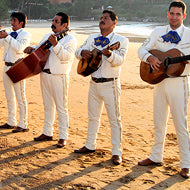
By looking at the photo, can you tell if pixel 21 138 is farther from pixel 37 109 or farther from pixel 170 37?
pixel 170 37

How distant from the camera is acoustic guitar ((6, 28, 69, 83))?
19.2 ft

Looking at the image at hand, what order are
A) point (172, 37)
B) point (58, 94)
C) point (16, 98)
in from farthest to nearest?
point (16, 98) < point (58, 94) < point (172, 37)

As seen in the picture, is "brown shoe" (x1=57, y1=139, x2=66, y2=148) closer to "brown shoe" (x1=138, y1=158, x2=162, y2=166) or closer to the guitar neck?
"brown shoe" (x1=138, y1=158, x2=162, y2=166)

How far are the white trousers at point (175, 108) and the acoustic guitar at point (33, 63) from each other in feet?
6.56

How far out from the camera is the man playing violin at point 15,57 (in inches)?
253


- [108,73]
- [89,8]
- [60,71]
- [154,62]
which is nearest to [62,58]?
[60,71]

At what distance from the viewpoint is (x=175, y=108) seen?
4801mm

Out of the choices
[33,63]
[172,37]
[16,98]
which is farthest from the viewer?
[16,98]

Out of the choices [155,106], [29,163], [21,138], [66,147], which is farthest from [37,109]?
[155,106]

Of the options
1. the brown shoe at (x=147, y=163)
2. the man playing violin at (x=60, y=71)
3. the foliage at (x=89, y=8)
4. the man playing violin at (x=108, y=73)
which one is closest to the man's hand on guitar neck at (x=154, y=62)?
the man playing violin at (x=108, y=73)

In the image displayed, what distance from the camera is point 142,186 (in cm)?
456

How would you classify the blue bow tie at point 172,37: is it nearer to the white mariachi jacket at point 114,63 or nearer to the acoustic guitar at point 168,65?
the acoustic guitar at point 168,65

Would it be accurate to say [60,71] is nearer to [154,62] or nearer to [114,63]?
[114,63]

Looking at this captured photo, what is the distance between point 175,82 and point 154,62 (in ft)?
1.28
